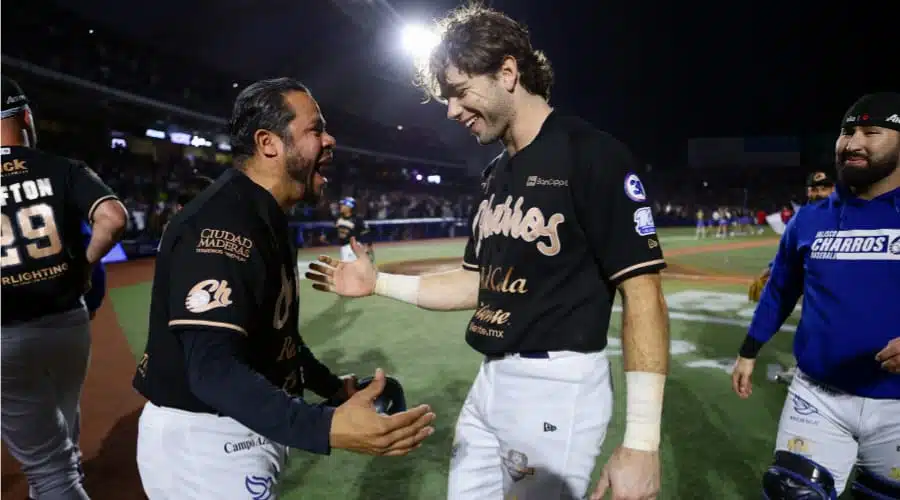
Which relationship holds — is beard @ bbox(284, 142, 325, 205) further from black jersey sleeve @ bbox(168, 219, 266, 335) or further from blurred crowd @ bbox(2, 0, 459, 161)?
blurred crowd @ bbox(2, 0, 459, 161)

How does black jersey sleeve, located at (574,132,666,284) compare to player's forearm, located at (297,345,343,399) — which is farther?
player's forearm, located at (297,345,343,399)

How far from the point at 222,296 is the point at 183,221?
324 mm

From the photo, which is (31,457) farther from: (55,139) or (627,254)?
(55,139)

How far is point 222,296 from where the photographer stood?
1.71 metres

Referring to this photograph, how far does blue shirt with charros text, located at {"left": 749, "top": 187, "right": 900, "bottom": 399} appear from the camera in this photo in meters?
2.74

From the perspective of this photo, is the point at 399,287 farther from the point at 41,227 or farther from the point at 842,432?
the point at 842,432

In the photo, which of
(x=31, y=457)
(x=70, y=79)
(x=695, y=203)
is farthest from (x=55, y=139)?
(x=695, y=203)

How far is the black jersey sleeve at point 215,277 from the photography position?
66.8 inches

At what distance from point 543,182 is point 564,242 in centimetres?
24

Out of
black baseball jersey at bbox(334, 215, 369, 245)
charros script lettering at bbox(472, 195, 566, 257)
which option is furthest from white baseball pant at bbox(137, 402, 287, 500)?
black baseball jersey at bbox(334, 215, 369, 245)

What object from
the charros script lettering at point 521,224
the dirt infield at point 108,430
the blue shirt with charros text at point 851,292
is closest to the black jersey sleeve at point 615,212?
the charros script lettering at point 521,224

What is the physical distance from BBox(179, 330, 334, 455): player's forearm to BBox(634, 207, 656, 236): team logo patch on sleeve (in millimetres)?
1161

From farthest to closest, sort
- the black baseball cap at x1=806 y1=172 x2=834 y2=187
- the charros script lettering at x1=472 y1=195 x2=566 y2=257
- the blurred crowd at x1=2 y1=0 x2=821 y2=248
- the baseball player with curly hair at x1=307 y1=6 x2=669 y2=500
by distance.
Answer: the blurred crowd at x1=2 y1=0 x2=821 y2=248
the black baseball cap at x1=806 y1=172 x2=834 y2=187
the charros script lettering at x1=472 y1=195 x2=566 y2=257
the baseball player with curly hair at x1=307 y1=6 x2=669 y2=500

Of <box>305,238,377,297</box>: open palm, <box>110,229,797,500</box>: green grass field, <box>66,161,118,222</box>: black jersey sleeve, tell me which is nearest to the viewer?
<box>305,238,377,297</box>: open palm
